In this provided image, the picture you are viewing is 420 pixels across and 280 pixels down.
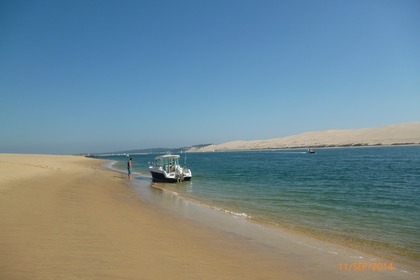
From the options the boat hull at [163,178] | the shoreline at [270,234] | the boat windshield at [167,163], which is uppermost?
the boat windshield at [167,163]

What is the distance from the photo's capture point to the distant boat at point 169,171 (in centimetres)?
3072

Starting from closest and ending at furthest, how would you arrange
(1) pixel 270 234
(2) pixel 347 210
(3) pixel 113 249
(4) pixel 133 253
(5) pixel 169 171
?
(4) pixel 133 253 < (3) pixel 113 249 < (1) pixel 270 234 < (2) pixel 347 210 < (5) pixel 169 171

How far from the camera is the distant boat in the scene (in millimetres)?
30719

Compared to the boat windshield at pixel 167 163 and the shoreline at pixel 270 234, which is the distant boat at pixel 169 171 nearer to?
the boat windshield at pixel 167 163

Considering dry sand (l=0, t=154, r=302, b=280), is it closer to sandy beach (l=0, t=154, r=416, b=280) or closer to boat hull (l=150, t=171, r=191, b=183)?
sandy beach (l=0, t=154, r=416, b=280)

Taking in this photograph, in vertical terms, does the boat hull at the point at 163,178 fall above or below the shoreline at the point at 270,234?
above

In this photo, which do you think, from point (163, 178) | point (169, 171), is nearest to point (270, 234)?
point (163, 178)

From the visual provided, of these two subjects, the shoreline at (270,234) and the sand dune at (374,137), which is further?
the sand dune at (374,137)

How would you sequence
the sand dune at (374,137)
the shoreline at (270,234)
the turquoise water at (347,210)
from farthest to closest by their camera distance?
the sand dune at (374,137)
the turquoise water at (347,210)
the shoreline at (270,234)

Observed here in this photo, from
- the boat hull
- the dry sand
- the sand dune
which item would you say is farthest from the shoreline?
the sand dune

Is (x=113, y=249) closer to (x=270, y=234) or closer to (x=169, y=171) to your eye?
(x=270, y=234)

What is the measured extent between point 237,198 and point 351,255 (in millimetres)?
11205

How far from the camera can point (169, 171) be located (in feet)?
104

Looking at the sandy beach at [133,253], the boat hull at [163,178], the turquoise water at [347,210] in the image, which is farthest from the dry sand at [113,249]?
the boat hull at [163,178]
